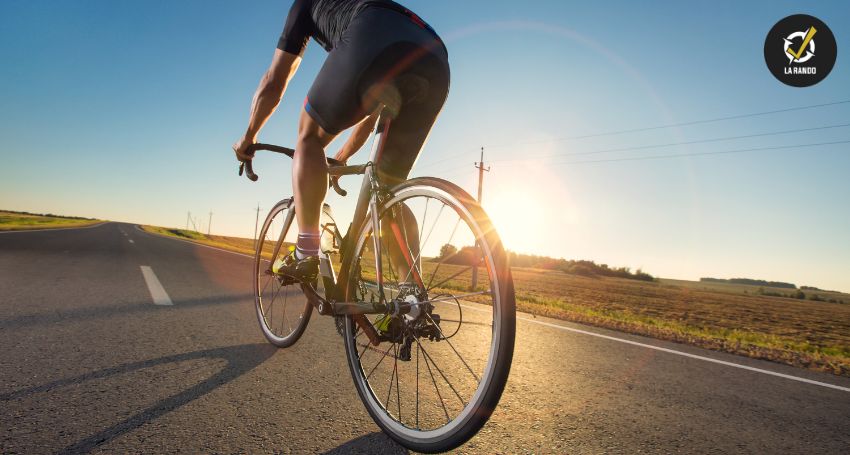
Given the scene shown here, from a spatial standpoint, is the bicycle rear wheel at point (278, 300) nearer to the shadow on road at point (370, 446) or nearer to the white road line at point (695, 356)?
the shadow on road at point (370, 446)

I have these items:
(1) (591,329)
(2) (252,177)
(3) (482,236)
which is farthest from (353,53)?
(1) (591,329)

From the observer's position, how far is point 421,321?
6.23ft

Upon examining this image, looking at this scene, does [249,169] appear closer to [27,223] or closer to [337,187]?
[337,187]

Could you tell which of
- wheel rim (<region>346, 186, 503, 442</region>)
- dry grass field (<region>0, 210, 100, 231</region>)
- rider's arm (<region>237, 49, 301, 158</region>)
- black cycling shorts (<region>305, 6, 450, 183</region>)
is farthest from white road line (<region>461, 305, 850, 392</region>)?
dry grass field (<region>0, 210, 100, 231</region>)

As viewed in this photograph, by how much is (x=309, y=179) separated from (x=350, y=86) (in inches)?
25.5

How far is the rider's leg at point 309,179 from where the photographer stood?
7.47ft

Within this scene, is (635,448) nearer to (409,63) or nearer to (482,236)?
(482,236)

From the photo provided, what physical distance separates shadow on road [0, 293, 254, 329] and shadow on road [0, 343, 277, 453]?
153cm

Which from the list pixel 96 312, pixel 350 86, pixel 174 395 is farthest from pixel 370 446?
pixel 96 312

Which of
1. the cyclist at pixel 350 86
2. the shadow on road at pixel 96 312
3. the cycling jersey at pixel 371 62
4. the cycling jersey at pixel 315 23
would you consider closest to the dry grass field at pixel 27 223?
the shadow on road at pixel 96 312

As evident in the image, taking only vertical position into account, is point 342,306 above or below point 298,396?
above

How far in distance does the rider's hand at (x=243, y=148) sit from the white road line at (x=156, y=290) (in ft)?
8.01

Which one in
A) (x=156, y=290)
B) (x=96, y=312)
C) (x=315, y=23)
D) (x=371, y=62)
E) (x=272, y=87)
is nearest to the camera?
(x=371, y=62)

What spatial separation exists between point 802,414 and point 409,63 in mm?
2956
